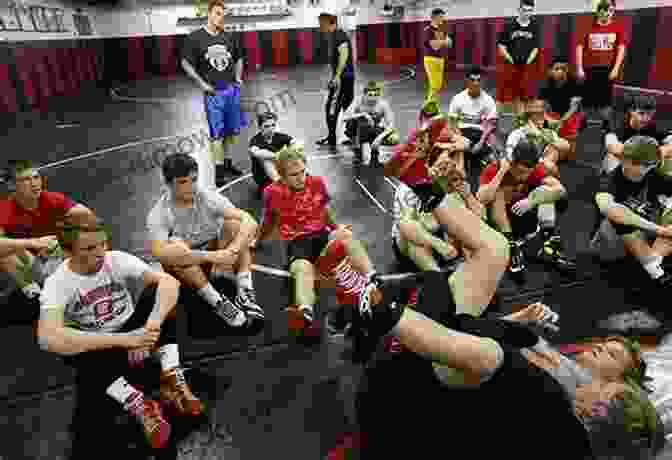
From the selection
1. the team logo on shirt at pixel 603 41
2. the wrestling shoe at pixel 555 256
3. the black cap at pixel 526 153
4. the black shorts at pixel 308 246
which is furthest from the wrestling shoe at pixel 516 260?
the team logo on shirt at pixel 603 41

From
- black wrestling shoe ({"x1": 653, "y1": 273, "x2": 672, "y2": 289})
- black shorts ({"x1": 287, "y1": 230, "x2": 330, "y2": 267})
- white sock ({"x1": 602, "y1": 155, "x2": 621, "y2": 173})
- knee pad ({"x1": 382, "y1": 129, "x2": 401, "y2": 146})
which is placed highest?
knee pad ({"x1": 382, "y1": 129, "x2": 401, "y2": 146})

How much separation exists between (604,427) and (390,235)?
311 centimetres

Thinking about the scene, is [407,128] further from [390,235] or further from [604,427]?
[604,427]

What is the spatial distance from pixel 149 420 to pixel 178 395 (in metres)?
0.19

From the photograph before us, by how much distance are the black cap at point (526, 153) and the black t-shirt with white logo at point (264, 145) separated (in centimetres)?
214

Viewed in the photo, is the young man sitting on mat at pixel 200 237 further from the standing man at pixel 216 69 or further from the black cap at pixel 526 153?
the standing man at pixel 216 69

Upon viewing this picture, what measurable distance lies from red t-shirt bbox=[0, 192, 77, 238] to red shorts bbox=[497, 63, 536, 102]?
6.58 m

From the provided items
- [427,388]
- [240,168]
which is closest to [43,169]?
[240,168]

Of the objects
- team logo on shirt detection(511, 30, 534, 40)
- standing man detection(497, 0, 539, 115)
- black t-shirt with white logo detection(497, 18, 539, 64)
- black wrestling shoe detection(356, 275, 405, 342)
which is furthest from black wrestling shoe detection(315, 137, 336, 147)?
black wrestling shoe detection(356, 275, 405, 342)

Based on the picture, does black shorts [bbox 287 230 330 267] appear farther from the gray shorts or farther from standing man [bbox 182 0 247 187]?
standing man [bbox 182 0 247 187]

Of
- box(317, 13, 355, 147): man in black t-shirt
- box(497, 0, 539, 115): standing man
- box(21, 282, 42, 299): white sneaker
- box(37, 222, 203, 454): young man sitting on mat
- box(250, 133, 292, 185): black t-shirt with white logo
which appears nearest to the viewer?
box(37, 222, 203, 454): young man sitting on mat

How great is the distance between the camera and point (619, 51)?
645 cm

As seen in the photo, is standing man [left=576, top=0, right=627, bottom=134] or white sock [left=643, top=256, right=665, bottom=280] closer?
white sock [left=643, top=256, right=665, bottom=280]

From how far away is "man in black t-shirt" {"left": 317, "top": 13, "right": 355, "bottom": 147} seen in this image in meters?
6.88
